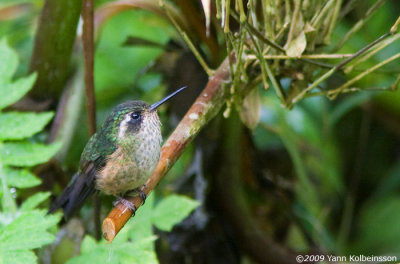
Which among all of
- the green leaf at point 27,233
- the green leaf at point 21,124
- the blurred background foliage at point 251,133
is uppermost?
the green leaf at point 21,124

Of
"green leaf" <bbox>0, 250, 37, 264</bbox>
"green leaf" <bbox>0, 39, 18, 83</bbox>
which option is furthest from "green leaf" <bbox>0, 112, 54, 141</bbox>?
"green leaf" <bbox>0, 250, 37, 264</bbox>

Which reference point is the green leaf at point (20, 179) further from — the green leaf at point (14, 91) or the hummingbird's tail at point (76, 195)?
the green leaf at point (14, 91)

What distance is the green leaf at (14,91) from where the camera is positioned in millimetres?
2303

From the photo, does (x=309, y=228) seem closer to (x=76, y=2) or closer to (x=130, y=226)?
(x=130, y=226)

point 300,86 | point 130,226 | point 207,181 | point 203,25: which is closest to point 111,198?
point 207,181

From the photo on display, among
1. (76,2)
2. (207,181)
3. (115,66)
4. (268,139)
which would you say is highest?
(76,2)

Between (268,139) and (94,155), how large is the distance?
1473 millimetres

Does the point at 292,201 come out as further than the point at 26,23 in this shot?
No

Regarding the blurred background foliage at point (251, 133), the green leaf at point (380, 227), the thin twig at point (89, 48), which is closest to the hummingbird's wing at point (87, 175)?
the thin twig at point (89, 48)

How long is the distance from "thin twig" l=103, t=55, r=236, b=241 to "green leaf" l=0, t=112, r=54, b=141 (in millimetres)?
495

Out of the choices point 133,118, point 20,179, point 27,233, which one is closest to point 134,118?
point 133,118

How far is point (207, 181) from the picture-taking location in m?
2.99

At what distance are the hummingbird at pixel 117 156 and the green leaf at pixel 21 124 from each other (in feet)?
0.94

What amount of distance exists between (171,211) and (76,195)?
0.41 metres
